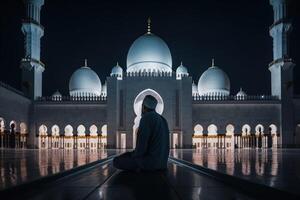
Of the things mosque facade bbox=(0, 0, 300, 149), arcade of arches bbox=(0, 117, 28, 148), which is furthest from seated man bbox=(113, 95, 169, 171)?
mosque facade bbox=(0, 0, 300, 149)

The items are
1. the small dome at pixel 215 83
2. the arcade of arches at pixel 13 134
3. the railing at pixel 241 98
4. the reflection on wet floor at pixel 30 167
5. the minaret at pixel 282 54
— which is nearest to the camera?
the reflection on wet floor at pixel 30 167

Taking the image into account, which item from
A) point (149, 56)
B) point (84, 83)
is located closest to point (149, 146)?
point (149, 56)

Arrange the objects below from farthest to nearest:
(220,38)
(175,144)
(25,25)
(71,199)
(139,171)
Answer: (220,38) < (25,25) < (175,144) < (139,171) < (71,199)

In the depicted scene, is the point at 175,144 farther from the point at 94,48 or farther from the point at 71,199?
the point at 71,199

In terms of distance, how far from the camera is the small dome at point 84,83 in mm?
26562

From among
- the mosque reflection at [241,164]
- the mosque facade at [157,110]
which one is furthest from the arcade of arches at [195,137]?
the mosque reflection at [241,164]

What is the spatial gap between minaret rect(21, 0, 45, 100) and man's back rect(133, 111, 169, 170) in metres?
20.6

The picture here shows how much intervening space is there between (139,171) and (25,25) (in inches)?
838

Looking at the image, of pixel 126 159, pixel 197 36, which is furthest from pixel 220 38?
pixel 126 159

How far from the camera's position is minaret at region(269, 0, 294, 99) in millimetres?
22484

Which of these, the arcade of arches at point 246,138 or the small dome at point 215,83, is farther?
the small dome at point 215,83

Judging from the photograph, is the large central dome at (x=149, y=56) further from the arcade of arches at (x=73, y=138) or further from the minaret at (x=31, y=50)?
the minaret at (x=31, y=50)

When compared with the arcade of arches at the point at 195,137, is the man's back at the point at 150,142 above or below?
above

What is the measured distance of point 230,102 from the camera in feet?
75.9
